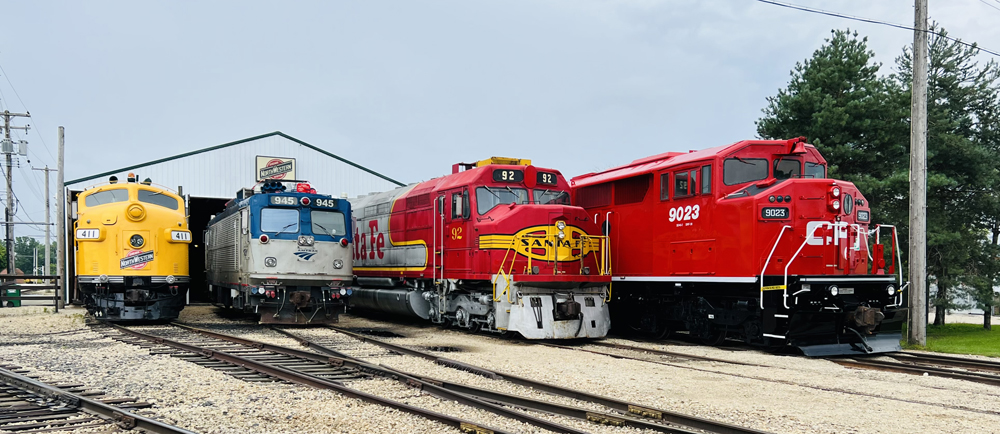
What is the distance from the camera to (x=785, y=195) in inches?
501

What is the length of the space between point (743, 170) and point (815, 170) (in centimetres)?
151

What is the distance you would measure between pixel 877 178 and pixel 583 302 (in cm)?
1163

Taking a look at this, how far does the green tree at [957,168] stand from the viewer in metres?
21.9

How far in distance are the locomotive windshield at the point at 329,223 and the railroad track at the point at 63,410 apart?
898cm

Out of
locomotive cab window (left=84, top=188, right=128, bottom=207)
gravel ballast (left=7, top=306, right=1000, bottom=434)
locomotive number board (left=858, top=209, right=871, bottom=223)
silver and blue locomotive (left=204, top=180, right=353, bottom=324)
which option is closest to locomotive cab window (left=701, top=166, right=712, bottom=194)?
locomotive number board (left=858, top=209, right=871, bottom=223)

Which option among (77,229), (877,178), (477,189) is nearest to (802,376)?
(477,189)

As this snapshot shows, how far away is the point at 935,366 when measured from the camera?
11.8 meters

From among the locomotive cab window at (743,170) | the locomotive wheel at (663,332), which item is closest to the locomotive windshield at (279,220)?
the locomotive wheel at (663,332)

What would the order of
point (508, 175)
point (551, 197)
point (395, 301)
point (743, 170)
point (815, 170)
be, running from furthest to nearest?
point (395, 301), point (551, 197), point (508, 175), point (815, 170), point (743, 170)

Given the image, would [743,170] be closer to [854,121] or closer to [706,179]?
[706,179]

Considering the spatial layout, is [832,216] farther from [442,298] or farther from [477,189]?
[442,298]

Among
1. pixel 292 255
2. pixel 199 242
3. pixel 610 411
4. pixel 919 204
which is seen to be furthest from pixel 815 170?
pixel 199 242

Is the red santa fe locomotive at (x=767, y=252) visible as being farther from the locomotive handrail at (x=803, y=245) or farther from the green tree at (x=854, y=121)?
the green tree at (x=854, y=121)

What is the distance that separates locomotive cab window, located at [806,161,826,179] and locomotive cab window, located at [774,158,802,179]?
26 centimetres
